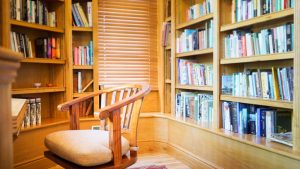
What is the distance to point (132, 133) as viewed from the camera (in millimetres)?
1666

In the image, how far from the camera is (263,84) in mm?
2018

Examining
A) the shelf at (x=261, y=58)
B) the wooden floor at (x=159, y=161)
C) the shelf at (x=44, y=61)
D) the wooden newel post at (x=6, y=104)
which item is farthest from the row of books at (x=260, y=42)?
the wooden newel post at (x=6, y=104)

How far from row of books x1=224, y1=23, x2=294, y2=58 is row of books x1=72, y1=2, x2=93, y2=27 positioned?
1.50 meters

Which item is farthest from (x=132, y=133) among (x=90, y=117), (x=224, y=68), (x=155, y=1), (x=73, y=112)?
(x=155, y=1)

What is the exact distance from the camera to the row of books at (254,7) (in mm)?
1875

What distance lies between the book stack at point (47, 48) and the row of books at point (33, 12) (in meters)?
0.17

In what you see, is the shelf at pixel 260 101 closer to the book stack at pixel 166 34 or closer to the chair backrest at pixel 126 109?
the chair backrest at pixel 126 109

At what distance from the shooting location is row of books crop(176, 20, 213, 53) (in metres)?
2.61

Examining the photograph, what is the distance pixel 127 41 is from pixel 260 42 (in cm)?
168

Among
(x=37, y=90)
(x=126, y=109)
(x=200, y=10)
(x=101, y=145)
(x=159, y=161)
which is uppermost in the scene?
(x=200, y=10)

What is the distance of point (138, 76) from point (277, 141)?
1841mm

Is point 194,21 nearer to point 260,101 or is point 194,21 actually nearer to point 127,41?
point 127,41

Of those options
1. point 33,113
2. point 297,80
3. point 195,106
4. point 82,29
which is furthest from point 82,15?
point 297,80

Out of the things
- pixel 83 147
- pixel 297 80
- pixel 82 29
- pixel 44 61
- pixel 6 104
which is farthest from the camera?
pixel 82 29
